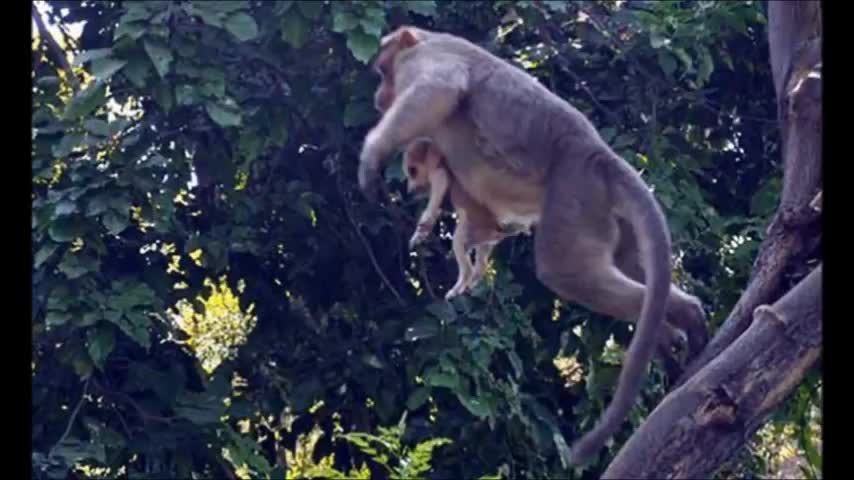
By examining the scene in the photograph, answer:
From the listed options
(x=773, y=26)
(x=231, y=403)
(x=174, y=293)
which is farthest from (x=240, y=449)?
(x=773, y=26)

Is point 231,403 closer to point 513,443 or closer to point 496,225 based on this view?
point 513,443

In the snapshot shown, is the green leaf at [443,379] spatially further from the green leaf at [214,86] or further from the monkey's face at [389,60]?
the green leaf at [214,86]

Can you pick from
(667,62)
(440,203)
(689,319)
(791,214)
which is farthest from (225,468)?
(791,214)

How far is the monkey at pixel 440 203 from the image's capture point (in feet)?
16.4

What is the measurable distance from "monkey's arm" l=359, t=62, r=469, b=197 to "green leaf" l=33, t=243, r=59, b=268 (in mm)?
1826

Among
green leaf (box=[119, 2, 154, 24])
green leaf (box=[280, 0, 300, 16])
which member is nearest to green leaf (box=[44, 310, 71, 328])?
green leaf (box=[119, 2, 154, 24])

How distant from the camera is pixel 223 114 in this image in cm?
627

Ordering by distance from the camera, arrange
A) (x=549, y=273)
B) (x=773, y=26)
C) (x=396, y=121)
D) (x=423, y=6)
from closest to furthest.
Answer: (x=773, y=26) → (x=549, y=273) → (x=396, y=121) → (x=423, y=6)

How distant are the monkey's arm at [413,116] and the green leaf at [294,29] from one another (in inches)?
65.6

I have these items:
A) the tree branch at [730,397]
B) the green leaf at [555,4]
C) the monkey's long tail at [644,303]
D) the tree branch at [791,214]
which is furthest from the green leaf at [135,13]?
the tree branch at [730,397]

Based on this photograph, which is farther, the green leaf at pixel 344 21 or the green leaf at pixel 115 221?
the green leaf at pixel 344 21

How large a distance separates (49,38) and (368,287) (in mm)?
1887

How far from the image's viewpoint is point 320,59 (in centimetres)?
693

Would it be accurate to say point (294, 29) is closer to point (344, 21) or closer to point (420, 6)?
point (344, 21)
